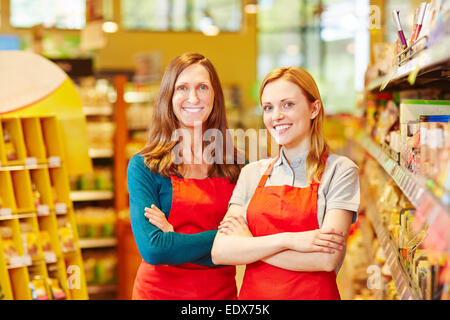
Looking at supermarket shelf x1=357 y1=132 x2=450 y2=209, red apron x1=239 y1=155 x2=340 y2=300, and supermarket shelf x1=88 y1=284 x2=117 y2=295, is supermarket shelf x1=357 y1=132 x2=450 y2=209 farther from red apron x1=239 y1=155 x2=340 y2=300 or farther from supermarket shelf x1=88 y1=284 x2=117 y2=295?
supermarket shelf x1=88 y1=284 x2=117 y2=295

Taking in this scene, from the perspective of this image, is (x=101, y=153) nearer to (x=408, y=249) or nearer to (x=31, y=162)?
(x=31, y=162)

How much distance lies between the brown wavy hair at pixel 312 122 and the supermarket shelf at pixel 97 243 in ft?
17.2

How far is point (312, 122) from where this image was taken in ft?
7.04

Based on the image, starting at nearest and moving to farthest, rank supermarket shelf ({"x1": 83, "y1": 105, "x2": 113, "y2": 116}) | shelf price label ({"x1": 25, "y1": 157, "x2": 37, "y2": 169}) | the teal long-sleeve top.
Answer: the teal long-sleeve top → shelf price label ({"x1": 25, "y1": 157, "x2": 37, "y2": 169}) → supermarket shelf ({"x1": 83, "y1": 105, "x2": 113, "y2": 116})

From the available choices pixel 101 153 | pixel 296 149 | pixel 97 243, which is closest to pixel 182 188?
pixel 296 149

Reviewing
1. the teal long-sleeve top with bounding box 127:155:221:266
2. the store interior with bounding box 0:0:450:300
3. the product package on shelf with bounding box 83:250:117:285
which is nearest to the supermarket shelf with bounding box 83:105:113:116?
the store interior with bounding box 0:0:450:300

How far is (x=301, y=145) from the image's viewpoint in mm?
2141

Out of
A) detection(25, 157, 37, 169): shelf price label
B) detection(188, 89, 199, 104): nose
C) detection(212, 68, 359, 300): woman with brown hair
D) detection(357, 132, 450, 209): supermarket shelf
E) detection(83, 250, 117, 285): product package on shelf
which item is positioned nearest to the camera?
detection(357, 132, 450, 209): supermarket shelf

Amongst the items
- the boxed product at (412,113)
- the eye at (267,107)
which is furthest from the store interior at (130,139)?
the eye at (267,107)

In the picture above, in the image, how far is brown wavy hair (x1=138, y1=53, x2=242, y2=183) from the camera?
2383 mm

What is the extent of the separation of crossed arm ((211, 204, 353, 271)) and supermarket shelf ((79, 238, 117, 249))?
17.0ft

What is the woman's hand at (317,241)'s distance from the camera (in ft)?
6.30

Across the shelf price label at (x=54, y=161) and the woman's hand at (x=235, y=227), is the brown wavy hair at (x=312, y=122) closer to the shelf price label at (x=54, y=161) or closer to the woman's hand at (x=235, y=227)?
the woman's hand at (x=235, y=227)

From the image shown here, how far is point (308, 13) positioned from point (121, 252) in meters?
8.61
